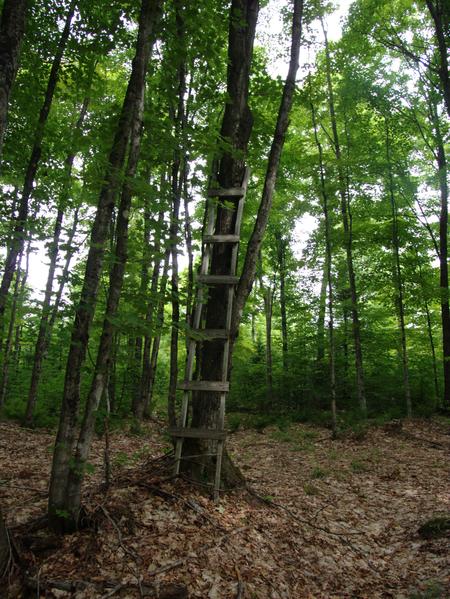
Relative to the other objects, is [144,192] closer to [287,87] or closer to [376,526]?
[287,87]

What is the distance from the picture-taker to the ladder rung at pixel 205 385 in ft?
17.3

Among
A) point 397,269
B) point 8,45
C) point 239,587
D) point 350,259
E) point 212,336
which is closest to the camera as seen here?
point 8,45

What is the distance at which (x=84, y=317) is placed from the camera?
4070 mm

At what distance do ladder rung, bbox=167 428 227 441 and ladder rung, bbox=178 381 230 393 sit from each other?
53 cm

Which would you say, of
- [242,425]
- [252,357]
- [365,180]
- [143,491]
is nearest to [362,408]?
[242,425]

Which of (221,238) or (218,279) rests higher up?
(221,238)

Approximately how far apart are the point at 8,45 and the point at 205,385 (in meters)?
4.14

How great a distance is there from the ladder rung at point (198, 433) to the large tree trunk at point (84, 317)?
1534 mm

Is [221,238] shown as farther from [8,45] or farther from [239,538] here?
[239,538]

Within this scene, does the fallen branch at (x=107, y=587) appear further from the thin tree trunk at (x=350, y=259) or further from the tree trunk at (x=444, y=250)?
the tree trunk at (x=444, y=250)

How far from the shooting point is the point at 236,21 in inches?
231

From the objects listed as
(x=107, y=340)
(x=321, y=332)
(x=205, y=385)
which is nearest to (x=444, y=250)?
(x=321, y=332)

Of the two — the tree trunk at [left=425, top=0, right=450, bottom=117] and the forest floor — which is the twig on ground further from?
the tree trunk at [left=425, top=0, right=450, bottom=117]

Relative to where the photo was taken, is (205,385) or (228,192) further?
(228,192)
